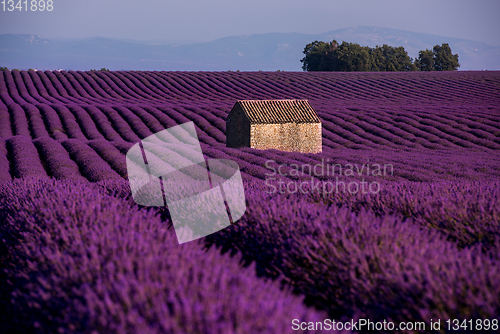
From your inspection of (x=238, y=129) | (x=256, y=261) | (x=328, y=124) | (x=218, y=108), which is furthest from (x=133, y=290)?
(x=218, y=108)

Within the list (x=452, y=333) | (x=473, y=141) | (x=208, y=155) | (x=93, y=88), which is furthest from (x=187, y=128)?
(x=452, y=333)

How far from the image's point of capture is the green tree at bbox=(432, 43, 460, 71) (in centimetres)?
6781

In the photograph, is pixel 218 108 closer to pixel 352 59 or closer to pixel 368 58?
pixel 352 59

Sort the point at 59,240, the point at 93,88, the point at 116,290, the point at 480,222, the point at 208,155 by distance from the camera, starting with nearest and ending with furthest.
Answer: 1. the point at 116,290
2. the point at 59,240
3. the point at 480,222
4. the point at 208,155
5. the point at 93,88

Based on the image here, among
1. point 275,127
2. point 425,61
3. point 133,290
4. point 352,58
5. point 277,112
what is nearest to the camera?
point 133,290

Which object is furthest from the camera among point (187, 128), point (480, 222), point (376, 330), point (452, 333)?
point (187, 128)

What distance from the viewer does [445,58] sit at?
67.8 m

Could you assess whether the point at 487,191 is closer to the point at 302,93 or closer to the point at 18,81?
the point at 302,93

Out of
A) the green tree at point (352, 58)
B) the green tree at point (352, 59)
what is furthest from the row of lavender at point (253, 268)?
the green tree at point (352, 58)

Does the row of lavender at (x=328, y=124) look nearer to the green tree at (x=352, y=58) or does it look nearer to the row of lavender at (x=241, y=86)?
the row of lavender at (x=241, y=86)

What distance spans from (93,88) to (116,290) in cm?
4071

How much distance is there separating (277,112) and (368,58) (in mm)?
49258

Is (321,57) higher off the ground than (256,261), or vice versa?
(321,57)

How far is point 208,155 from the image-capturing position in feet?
48.2
